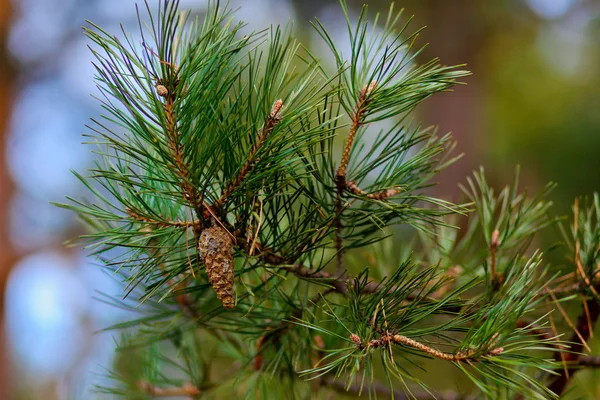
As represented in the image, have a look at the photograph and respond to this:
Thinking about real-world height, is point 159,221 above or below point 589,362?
above

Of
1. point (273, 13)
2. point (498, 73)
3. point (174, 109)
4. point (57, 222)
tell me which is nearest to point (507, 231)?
point (174, 109)

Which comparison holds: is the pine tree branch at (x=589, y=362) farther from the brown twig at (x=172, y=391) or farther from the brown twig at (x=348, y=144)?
the brown twig at (x=172, y=391)

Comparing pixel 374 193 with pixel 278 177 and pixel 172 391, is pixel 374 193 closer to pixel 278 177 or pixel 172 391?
pixel 278 177

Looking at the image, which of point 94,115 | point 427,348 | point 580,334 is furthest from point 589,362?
point 94,115

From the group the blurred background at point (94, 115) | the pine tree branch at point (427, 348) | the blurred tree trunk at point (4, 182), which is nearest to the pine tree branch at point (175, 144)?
the pine tree branch at point (427, 348)

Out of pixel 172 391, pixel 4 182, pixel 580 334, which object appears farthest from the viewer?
pixel 4 182

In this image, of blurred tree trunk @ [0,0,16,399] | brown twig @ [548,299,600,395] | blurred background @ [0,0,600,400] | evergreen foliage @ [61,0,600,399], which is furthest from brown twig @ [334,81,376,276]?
blurred tree trunk @ [0,0,16,399]
